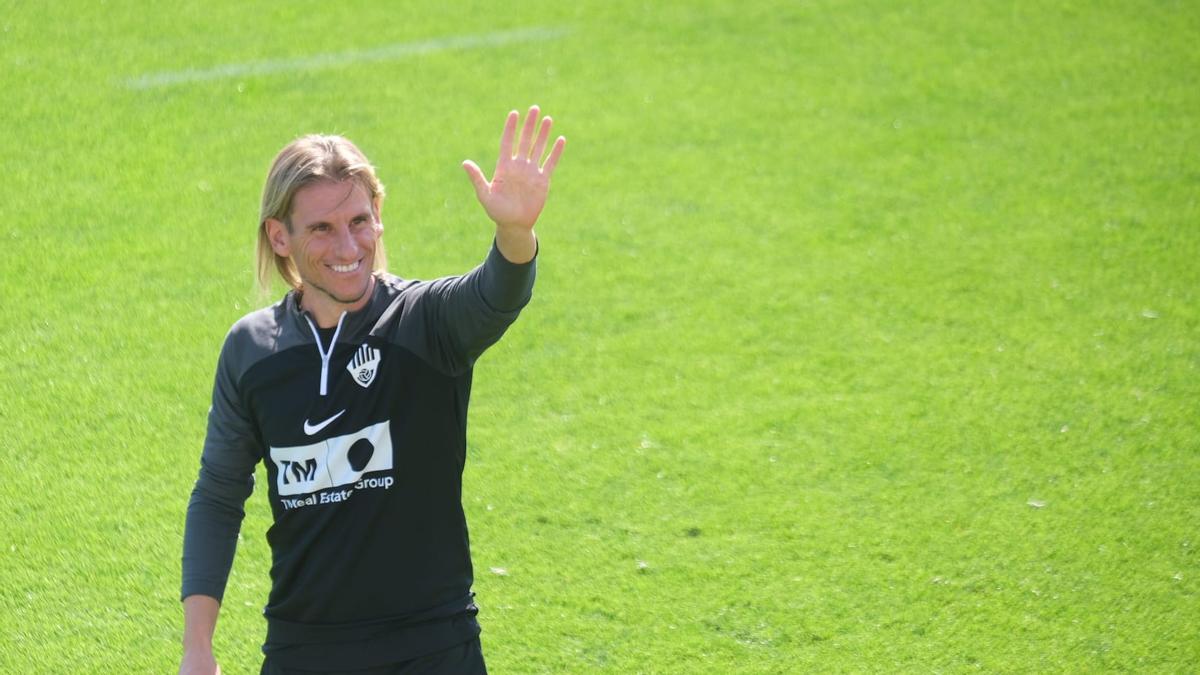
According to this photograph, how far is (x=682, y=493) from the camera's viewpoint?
5469mm

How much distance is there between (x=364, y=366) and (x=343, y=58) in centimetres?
601

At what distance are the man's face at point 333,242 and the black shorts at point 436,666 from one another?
79cm

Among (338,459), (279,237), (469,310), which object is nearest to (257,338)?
(279,237)

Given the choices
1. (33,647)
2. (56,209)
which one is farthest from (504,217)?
(56,209)

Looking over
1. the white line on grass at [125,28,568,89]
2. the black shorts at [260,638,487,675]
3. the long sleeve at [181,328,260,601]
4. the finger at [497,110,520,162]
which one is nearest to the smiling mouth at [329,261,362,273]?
the long sleeve at [181,328,260,601]

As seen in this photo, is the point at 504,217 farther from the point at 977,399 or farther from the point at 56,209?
the point at 56,209

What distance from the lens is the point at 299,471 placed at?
3111 millimetres

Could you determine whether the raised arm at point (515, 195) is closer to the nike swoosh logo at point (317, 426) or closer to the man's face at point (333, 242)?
the man's face at point (333, 242)

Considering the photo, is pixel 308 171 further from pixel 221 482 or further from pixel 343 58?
pixel 343 58

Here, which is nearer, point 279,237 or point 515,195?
point 515,195

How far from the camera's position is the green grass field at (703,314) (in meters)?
4.86

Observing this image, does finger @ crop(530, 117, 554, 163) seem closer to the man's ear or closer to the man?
the man

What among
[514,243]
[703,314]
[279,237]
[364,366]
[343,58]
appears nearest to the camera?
[514,243]

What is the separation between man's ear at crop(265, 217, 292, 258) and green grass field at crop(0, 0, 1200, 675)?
1.83m
